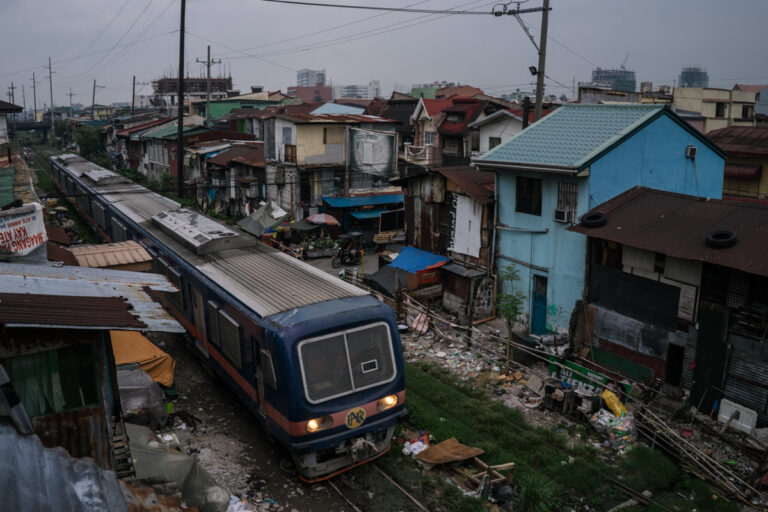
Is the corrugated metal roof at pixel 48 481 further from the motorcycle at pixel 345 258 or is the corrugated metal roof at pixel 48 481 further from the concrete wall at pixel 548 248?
the motorcycle at pixel 345 258

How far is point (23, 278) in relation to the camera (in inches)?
299

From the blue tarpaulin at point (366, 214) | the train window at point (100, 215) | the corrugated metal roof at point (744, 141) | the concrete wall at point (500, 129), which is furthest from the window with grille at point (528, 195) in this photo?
the train window at point (100, 215)

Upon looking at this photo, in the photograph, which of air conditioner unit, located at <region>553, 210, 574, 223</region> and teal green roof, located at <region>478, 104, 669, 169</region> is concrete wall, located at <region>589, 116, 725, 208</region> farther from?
air conditioner unit, located at <region>553, 210, 574, 223</region>

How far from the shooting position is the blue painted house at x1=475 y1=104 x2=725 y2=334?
15641mm

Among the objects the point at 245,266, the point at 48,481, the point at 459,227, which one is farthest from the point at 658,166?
the point at 48,481

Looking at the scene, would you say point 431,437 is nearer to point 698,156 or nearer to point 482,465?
point 482,465

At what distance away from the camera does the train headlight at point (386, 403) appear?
378 inches

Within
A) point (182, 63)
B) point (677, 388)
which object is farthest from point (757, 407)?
point (182, 63)

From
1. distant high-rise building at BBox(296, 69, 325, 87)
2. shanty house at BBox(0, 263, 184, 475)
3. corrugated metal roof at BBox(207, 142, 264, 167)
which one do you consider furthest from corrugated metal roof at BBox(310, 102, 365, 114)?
distant high-rise building at BBox(296, 69, 325, 87)

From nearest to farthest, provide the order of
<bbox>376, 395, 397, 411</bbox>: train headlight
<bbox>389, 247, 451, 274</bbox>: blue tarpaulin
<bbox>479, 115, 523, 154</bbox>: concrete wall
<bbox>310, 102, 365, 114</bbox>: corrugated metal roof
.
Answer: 1. <bbox>376, 395, 397, 411</bbox>: train headlight
2. <bbox>389, 247, 451, 274</bbox>: blue tarpaulin
3. <bbox>479, 115, 523, 154</bbox>: concrete wall
4. <bbox>310, 102, 365, 114</bbox>: corrugated metal roof

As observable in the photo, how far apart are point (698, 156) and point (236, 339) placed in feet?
50.0

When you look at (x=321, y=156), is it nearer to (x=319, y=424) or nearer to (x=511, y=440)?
(x=511, y=440)

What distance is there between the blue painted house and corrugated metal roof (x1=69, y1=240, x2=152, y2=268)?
10.3 m

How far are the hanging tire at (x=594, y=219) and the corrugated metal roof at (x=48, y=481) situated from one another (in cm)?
1304
